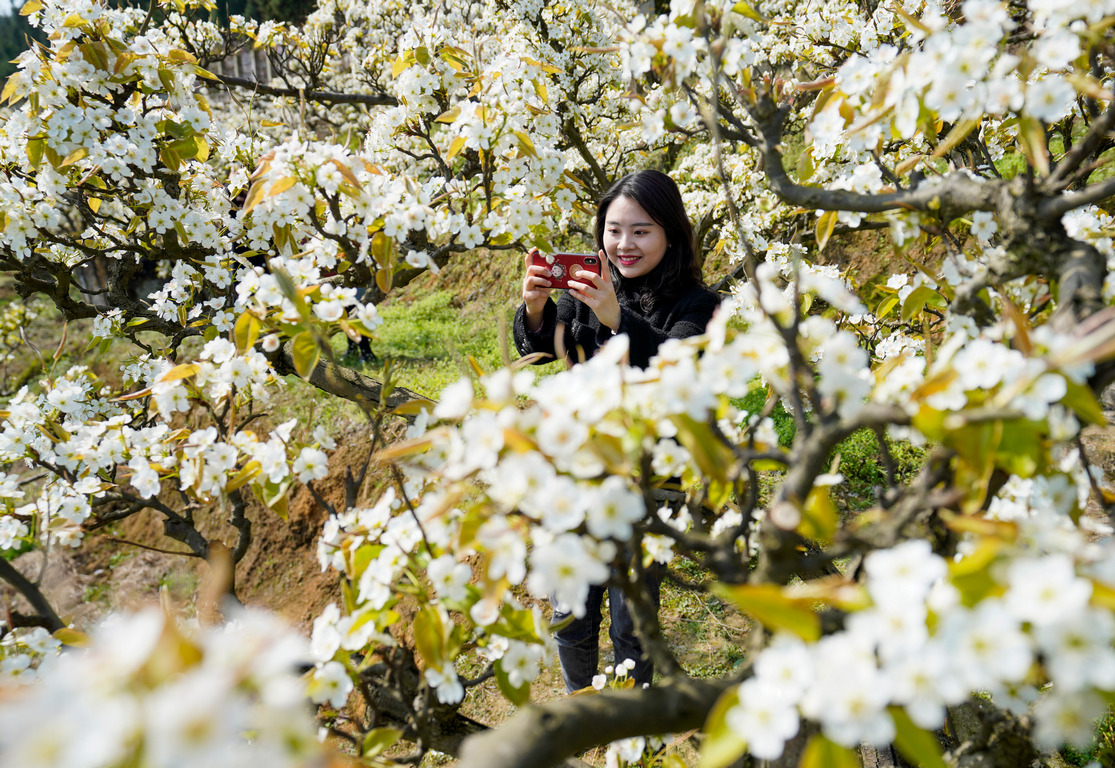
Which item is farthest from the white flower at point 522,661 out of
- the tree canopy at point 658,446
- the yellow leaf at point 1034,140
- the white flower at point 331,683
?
the yellow leaf at point 1034,140

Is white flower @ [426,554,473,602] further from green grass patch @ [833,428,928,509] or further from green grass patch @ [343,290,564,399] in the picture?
green grass patch @ [343,290,564,399]

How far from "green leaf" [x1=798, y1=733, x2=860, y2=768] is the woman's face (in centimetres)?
186

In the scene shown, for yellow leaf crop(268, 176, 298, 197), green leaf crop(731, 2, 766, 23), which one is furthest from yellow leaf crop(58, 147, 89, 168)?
green leaf crop(731, 2, 766, 23)

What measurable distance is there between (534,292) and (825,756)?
Answer: 1.75m

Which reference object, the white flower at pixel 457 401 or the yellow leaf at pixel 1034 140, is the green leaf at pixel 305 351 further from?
the yellow leaf at pixel 1034 140

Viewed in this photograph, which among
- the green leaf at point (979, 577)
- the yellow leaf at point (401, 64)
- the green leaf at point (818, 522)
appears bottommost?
the green leaf at point (818, 522)

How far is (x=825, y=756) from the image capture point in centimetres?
58

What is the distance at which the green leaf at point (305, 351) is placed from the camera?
1.23m

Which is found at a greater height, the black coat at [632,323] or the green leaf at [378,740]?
the black coat at [632,323]

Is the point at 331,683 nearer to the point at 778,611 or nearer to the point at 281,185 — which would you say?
the point at 778,611

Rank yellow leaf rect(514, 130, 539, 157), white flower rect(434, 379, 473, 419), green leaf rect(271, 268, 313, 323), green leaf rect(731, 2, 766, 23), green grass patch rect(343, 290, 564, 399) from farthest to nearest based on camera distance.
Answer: green grass patch rect(343, 290, 564, 399) < yellow leaf rect(514, 130, 539, 157) < green leaf rect(731, 2, 766, 23) < green leaf rect(271, 268, 313, 323) < white flower rect(434, 379, 473, 419)

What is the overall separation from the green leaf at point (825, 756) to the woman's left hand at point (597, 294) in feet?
5.09

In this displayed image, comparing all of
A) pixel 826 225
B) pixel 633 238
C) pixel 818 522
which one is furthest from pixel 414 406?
pixel 633 238

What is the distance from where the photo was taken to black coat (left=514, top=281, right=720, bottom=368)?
82.3 inches
